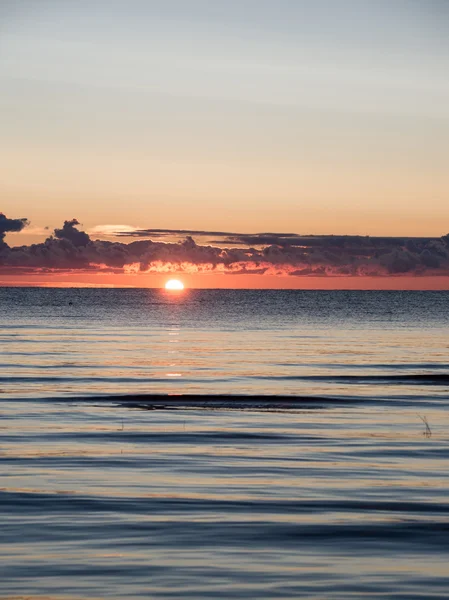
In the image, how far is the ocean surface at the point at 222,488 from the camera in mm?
13102

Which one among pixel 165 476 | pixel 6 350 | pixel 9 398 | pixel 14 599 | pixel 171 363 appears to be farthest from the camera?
pixel 6 350

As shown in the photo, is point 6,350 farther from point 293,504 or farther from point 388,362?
point 293,504

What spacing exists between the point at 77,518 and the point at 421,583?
19.1 feet

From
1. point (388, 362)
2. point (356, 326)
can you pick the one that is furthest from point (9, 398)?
point (356, 326)

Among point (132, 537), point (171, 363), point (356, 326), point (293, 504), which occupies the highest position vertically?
point (356, 326)

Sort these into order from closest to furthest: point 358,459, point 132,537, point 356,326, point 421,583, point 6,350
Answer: point 421,583, point 132,537, point 358,459, point 6,350, point 356,326

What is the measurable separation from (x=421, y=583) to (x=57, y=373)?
113ft

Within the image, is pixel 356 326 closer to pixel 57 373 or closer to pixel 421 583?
pixel 57 373


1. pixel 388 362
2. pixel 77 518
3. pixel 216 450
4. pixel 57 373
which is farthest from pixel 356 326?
pixel 77 518

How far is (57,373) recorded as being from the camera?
4566cm

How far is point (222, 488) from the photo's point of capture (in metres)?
18.6

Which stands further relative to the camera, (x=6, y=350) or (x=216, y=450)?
(x=6, y=350)

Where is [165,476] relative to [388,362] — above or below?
below

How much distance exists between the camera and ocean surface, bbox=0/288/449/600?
43.0 feet
